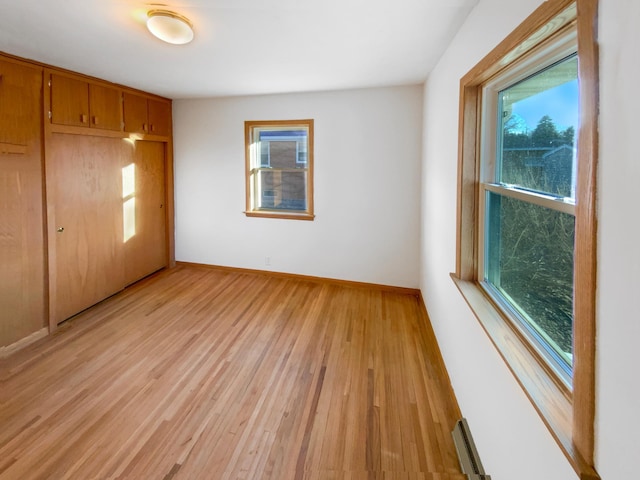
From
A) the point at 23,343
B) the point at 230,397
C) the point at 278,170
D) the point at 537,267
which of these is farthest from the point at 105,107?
the point at 537,267

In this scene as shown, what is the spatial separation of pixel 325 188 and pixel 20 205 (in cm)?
296

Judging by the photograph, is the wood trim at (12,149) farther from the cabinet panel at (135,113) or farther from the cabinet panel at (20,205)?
the cabinet panel at (135,113)

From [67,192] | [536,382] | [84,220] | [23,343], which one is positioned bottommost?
[23,343]

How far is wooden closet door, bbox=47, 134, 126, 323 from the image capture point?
3338 millimetres

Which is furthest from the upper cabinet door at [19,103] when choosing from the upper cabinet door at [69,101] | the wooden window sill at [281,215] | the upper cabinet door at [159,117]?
the wooden window sill at [281,215]

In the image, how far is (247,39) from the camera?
251cm

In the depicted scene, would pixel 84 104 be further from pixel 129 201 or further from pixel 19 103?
pixel 129 201

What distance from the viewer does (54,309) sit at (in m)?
3.33

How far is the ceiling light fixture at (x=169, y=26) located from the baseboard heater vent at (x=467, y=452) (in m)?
2.82

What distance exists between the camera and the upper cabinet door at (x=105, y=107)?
12.0ft

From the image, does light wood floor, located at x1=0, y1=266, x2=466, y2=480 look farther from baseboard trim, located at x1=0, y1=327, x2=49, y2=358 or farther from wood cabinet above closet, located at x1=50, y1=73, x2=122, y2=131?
wood cabinet above closet, located at x1=50, y1=73, x2=122, y2=131

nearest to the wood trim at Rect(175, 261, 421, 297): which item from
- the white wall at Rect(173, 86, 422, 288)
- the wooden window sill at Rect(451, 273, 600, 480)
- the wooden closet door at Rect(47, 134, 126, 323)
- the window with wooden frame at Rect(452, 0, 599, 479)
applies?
the white wall at Rect(173, 86, 422, 288)

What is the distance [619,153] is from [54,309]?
4.07 m

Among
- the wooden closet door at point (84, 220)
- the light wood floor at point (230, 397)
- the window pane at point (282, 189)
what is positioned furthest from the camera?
the window pane at point (282, 189)
